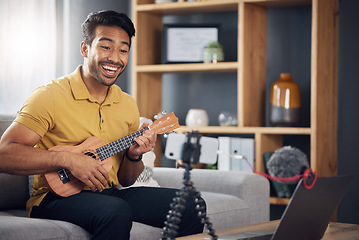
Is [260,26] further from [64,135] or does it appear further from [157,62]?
[64,135]

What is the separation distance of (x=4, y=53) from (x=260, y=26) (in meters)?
1.55

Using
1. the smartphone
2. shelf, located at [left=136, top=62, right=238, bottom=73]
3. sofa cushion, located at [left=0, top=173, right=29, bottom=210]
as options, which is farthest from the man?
shelf, located at [left=136, top=62, right=238, bottom=73]

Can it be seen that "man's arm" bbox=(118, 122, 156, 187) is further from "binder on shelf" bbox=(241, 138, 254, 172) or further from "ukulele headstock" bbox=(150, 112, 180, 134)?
"binder on shelf" bbox=(241, 138, 254, 172)

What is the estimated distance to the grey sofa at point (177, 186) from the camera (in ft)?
5.57

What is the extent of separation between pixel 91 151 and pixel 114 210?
0.30m

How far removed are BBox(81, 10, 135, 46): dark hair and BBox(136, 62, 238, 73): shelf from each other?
1297mm

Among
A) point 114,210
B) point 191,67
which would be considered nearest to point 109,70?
point 114,210

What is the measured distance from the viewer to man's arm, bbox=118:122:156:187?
1.95 m

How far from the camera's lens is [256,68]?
3.43m

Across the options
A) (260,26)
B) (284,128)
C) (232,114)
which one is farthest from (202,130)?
(260,26)

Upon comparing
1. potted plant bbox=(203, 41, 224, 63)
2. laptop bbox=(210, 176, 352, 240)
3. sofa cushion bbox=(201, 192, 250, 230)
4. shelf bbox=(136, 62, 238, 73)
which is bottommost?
sofa cushion bbox=(201, 192, 250, 230)

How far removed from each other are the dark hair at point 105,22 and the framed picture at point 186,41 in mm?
1413

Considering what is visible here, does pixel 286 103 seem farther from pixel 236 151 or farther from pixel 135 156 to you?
pixel 135 156

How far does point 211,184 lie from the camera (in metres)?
2.62
